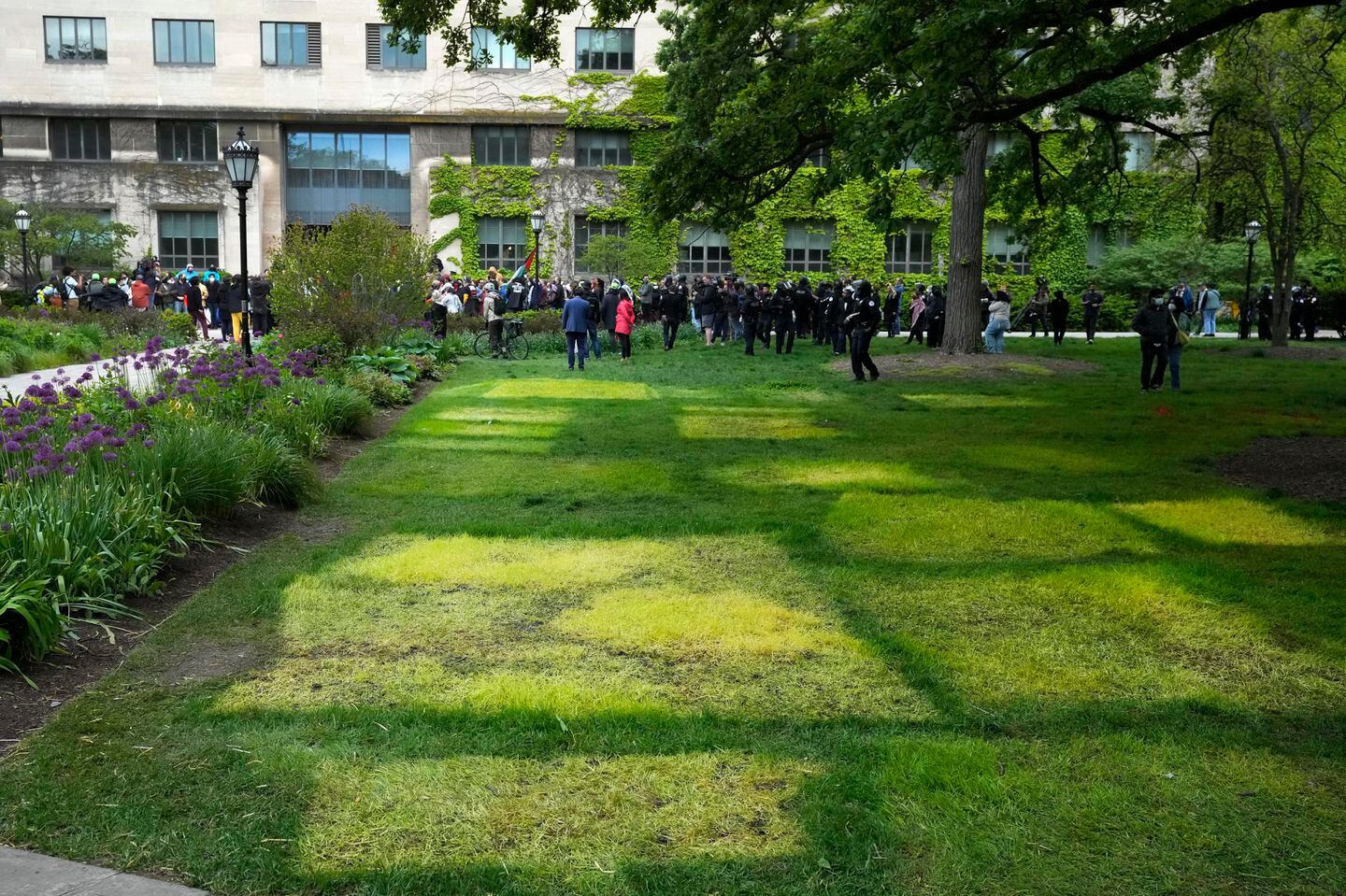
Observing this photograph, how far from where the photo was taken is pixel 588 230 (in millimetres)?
46844

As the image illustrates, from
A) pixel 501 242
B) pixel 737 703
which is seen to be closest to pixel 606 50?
pixel 501 242

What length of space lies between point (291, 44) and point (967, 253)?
31.1m

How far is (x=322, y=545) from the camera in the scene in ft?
28.7

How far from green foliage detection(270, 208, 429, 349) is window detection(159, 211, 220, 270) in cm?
2661

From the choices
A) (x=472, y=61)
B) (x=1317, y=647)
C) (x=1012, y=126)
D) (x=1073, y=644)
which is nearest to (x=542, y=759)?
(x=1073, y=644)

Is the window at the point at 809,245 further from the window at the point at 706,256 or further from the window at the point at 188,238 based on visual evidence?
the window at the point at 188,238

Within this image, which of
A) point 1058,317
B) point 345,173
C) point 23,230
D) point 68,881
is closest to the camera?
point 68,881

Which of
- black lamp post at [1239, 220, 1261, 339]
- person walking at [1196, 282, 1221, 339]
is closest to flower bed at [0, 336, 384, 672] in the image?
black lamp post at [1239, 220, 1261, 339]

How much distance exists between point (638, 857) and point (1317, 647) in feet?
13.7

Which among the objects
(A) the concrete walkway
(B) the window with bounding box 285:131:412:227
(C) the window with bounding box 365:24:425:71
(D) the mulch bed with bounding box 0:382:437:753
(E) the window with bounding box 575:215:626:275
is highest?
(C) the window with bounding box 365:24:425:71

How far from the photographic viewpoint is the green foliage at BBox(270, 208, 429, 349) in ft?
66.6

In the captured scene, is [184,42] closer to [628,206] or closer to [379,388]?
[628,206]

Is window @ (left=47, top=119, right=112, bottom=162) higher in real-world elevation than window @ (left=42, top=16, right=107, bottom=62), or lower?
lower

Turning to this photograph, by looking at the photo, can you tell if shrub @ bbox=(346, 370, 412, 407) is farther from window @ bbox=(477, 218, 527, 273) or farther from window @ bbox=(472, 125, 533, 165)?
window @ bbox=(472, 125, 533, 165)
